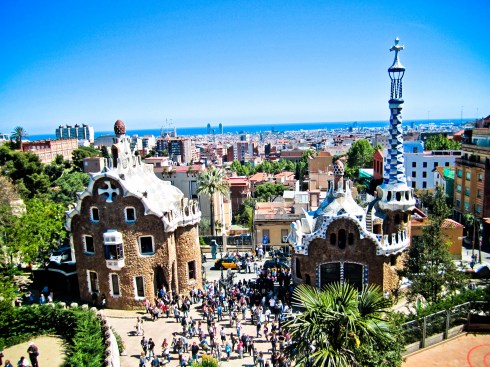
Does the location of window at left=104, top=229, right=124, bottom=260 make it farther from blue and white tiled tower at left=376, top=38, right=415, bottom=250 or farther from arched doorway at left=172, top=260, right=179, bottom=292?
blue and white tiled tower at left=376, top=38, right=415, bottom=250

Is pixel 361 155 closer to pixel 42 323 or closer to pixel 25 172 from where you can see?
pixel 25 172

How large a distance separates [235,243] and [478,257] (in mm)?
25689

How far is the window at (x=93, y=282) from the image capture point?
31844mm

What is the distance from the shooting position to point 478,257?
44031mm

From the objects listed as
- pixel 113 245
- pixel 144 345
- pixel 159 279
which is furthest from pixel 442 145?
pixel 144 345

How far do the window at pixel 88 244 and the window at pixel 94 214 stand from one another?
1.58 meters

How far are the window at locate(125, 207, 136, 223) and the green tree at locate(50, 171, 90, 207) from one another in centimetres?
3031

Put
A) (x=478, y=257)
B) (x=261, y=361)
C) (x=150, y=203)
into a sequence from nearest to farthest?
(x=261, y=361) → (x=150, y=203) → (x=478, y=257)

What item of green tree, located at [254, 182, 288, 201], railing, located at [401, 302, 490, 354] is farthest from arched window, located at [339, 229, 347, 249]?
green tree, located at [254, 182, 288, 201]

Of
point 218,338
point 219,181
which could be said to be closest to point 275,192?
point 219,181

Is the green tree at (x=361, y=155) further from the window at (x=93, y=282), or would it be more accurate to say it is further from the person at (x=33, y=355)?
the person at (x=33, y=355)

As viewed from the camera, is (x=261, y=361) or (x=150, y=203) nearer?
(x=261, y=361)

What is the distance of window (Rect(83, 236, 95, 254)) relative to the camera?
3156 cm

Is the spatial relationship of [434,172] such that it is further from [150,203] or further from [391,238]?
[150,203]
